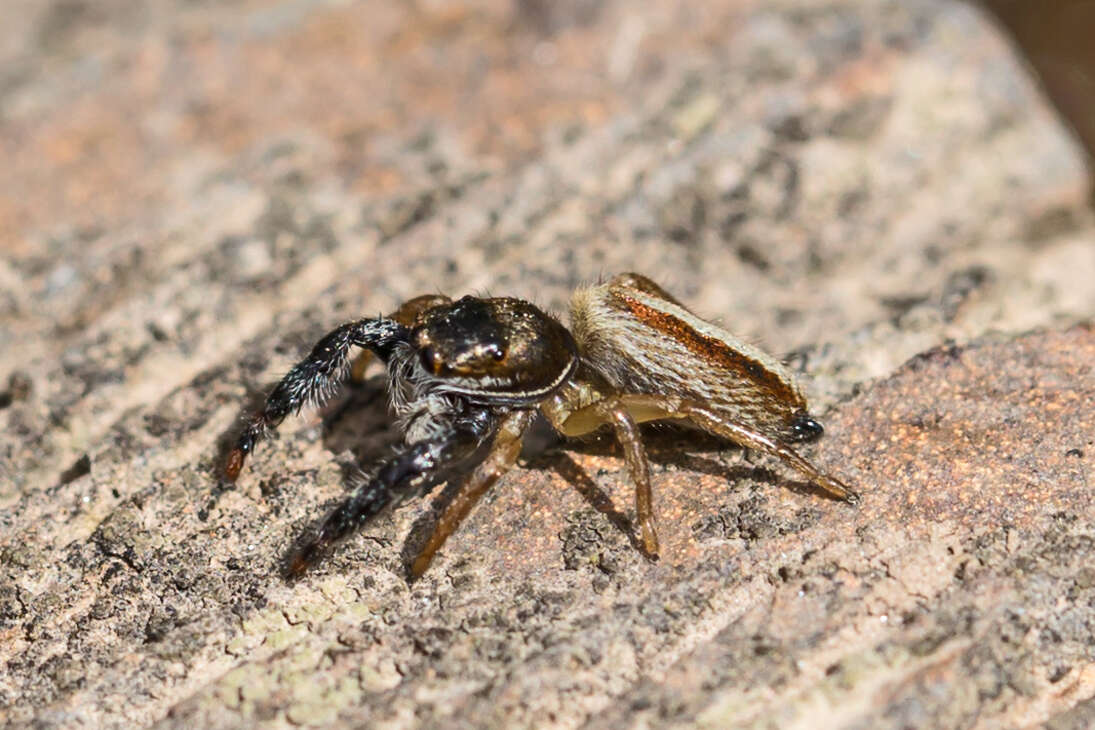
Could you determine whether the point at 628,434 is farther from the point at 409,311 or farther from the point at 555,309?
the point at 555,309

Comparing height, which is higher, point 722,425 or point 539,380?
point 539,380

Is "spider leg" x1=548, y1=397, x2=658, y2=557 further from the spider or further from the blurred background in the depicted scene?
the blurred background

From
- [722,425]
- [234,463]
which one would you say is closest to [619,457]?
[722,425]

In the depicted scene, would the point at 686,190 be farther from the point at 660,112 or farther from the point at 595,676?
the point at 595,676

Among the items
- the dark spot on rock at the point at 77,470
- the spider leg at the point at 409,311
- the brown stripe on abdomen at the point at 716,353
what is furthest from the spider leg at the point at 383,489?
the dark spot on rock at the point at 77,470

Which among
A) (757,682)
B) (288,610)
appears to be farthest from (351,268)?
(757,682)

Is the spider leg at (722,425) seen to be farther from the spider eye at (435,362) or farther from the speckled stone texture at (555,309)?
the spider eye at (435,362)
